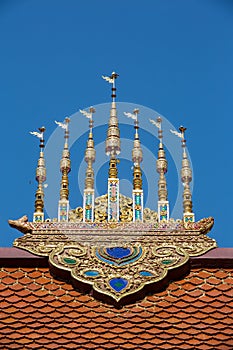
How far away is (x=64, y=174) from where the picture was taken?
674 inches

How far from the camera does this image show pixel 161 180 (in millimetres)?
16875

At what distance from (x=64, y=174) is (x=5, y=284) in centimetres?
357

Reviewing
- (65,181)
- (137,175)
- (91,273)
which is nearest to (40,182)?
(65,181)


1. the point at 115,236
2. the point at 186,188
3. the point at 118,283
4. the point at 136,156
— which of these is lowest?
the point at 118,283

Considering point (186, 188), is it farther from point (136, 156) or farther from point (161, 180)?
point (136, 156)

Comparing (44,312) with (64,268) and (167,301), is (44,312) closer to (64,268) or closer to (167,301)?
(64,268)

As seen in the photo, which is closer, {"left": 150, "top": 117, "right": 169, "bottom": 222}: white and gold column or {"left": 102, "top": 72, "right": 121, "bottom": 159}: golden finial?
{"left": 150, "top": 117, "right": 169, "bottom": 222}: white and gold column

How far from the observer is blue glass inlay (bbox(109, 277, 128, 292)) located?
13766 mm

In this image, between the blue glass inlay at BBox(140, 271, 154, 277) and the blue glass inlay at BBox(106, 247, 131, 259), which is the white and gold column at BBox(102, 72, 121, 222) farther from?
the blue glass inlay at BBox(140, 271, 154, 277)

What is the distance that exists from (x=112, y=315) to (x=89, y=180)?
3761mm

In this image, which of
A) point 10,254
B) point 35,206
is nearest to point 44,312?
point 10,254

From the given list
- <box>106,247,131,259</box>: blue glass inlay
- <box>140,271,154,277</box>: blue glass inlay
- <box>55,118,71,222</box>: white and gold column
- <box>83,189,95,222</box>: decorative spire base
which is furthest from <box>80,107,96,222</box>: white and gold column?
<box>140,271,154,277</box>: blue glass inlay

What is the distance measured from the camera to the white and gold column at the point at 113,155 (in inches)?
627

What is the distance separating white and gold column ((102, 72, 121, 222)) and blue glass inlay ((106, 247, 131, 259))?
109 centimetres
